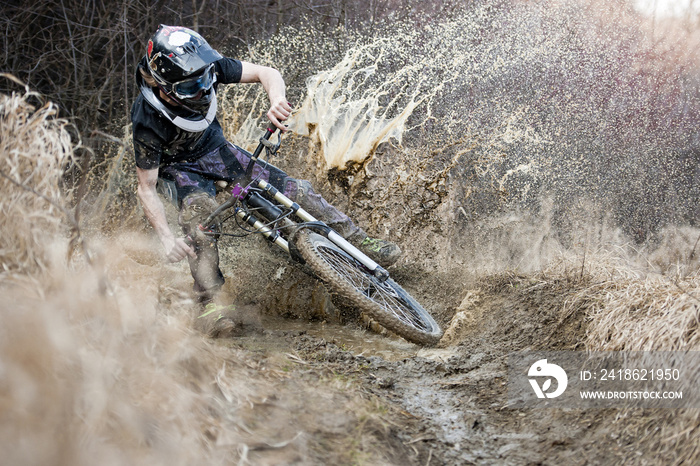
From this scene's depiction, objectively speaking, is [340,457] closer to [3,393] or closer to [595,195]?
[3,393]

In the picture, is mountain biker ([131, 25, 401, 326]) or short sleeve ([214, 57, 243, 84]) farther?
short sleeve ([214, 57, 243, 84])

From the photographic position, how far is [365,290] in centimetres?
349

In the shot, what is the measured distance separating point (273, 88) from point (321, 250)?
48.6 inches

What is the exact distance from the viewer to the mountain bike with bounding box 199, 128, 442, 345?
3.26 metres

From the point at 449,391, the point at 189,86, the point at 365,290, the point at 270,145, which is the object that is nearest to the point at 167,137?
the point at 189,86

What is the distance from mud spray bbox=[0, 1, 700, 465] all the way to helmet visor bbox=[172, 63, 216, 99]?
101 cm

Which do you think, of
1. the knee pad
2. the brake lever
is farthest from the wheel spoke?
the knee pad

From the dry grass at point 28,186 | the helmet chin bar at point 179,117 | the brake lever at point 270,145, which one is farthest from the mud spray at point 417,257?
the brake lever at point 270,145

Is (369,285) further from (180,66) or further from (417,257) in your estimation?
(180,66)

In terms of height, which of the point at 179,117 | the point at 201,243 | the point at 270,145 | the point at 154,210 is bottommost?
the point at 201,243

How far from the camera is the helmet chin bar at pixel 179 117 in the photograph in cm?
324

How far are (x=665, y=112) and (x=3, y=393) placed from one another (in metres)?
7.59

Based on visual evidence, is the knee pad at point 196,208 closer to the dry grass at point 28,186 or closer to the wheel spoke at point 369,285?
the wheel spoke at point 369,285

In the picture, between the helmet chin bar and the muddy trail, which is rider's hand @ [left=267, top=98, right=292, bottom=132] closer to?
the helmet chin bar
